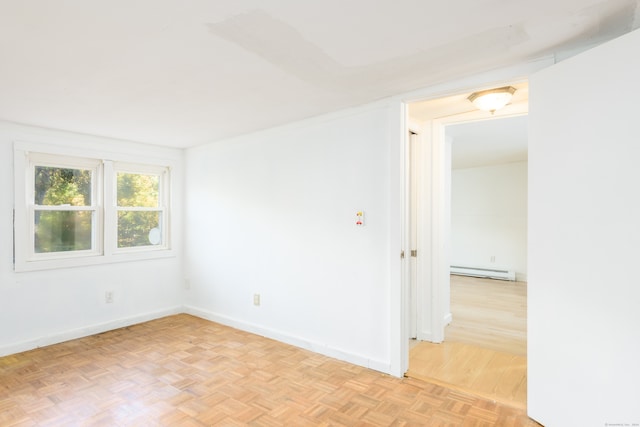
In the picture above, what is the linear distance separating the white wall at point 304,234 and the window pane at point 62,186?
122 cm

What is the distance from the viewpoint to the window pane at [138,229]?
421 cm

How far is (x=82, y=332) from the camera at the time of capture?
3.73 meters

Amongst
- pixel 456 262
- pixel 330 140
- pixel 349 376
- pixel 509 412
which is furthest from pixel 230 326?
pixel 456 262

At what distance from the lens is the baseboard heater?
6.86m

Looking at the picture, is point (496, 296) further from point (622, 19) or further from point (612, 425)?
point (622, 19)

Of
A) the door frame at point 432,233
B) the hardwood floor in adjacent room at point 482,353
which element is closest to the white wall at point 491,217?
the hardwood floor in adjacent room at point 482,353

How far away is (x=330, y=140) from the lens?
3.23m

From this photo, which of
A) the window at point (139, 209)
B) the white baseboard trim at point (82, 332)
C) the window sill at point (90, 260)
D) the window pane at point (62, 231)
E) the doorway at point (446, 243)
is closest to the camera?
the doorway at point (446, 243)

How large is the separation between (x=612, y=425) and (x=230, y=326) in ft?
11.3

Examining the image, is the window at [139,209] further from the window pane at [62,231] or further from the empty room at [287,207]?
the window pane at [62,231]

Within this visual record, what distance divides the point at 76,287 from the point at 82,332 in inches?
19.2

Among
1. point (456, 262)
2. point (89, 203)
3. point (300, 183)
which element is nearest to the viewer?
point (300, 183)

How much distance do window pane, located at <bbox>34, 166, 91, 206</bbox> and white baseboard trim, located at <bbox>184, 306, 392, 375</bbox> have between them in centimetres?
188

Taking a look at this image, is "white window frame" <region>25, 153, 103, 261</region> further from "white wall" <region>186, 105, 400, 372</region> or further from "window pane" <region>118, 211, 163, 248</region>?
"white wall" <region>186, 105, 400, 372</region>
